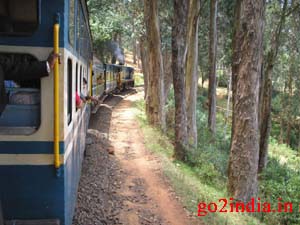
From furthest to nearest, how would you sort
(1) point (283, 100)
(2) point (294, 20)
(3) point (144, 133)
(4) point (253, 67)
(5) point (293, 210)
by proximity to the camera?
1. (1) point (283, 100)
2. (2) point (294, 20)
3. (3) point (144, 133)
4. (5) point (293, 210)
5. (4) point (253, 67)

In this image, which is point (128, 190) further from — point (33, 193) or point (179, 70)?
point (33, 193)

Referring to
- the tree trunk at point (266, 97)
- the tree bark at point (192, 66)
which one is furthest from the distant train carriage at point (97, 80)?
the tree trunk at point (266, 97)

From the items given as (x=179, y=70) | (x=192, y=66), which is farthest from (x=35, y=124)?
(x=192, y=66)

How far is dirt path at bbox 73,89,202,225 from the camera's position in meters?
6.41

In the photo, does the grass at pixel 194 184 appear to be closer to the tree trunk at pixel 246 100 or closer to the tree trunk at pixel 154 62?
the tree trunk at pixel 246 100

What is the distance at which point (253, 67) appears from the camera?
746 cm

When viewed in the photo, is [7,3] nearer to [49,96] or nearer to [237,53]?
[49,96]

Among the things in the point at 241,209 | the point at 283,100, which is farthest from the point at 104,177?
the point at 283,100

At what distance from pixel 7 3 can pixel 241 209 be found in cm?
656

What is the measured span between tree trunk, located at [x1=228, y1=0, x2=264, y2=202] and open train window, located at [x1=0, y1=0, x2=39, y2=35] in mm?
5165

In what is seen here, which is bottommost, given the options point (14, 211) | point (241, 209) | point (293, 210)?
point (293, 210)

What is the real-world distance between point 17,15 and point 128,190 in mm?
5254

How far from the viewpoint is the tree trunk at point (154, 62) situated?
14516mm

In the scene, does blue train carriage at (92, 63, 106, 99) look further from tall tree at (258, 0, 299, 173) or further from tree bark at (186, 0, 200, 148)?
tall tree at (258, 0, 299, 173)
